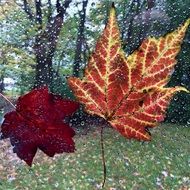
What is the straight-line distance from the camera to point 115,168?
247 inches

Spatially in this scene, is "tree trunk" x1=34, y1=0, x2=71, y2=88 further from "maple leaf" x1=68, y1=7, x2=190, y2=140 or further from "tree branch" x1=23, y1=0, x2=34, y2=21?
"maple leaf" x1=68, y1=7, x2=190, y2=140

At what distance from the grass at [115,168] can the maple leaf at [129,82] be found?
5.29 m

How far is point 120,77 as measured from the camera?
0.79 feet

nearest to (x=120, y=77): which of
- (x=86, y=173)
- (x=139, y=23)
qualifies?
(x=86, y=173)

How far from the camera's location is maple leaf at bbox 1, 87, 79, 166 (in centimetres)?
24

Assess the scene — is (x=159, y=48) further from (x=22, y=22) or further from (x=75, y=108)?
(x=22, y=22)

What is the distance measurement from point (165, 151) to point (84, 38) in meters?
4.48

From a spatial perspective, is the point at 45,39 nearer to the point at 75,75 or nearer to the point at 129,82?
the point at 75,75

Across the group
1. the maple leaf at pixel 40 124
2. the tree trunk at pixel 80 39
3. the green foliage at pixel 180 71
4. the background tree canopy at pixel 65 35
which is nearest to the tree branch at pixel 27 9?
the background tree canopy at pixel 65 35

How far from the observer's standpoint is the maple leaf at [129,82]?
0.22 m

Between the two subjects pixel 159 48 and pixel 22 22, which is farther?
pixel 22 22

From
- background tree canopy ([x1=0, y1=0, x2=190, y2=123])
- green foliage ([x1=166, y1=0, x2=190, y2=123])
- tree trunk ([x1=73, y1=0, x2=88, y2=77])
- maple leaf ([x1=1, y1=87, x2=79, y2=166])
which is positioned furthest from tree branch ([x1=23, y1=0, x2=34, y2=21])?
maple leaf ([x1=1, y1=87, x2=79, y2=166])

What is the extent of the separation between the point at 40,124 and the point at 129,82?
69mm

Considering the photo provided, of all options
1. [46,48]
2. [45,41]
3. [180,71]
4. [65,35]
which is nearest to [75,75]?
[46,48]
